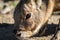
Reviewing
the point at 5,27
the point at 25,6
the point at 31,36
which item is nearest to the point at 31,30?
the point at 31,36

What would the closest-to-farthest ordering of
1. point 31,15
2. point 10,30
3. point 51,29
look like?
point 31,15 → point 51,29 → point 10,30

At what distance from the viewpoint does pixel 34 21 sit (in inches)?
164

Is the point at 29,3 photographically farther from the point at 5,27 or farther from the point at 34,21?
the point at 5,27

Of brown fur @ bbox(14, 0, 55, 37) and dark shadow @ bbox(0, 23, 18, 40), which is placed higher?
brown fur @ bbox(14, 0, 55, 37)

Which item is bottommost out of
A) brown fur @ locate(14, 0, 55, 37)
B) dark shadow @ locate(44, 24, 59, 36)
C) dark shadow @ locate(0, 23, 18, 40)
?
dark shadow @ locate(0, 23, 18, 40)

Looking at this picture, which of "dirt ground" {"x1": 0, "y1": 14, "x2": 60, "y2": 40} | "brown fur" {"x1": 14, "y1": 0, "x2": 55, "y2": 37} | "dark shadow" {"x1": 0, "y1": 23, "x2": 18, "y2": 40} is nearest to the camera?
"brown fur" {"x1": 14, "y1": 0, "x2": 55, "y2": 37}

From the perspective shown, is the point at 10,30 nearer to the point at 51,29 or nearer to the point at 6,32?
the point at 6,32

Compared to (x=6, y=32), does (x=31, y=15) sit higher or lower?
higher

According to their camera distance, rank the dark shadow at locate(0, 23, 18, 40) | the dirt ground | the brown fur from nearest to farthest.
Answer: the brown fur → the dirt ground → the dark shadow at locate(0, 23, 18, 40)

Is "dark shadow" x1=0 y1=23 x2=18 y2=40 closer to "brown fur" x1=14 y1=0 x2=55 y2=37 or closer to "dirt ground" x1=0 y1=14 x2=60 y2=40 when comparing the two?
"dirt ground" x1=0 y1=14 x2=60 y2=40

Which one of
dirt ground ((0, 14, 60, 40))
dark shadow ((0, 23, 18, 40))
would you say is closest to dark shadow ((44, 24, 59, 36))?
dirt ground ((0, 14, 60, 40))

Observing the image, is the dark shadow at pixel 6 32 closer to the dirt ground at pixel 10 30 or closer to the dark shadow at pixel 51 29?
the dirt ground at pixel 10 30

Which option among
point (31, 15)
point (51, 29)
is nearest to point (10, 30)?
point (51, 29)

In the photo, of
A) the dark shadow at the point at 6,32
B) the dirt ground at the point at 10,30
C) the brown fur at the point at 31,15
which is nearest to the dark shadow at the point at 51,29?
the dirt ground at the point at 10,30
